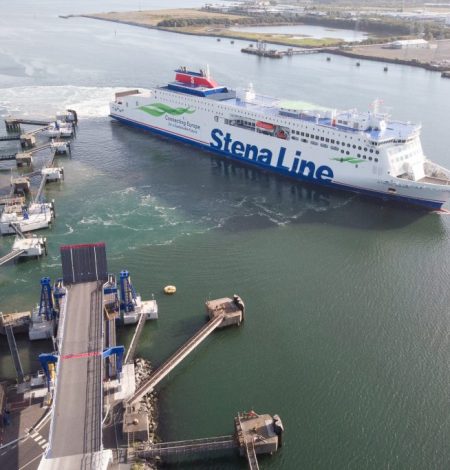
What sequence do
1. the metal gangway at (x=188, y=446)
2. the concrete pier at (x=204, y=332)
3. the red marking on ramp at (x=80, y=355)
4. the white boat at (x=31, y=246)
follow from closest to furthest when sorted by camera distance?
the metal gangway at (x=188, y=446)
the red marking on ramp at (x=80, y=355)
the concrete pier at (x=204, y=332)
the white boat at (x=31, y=246)

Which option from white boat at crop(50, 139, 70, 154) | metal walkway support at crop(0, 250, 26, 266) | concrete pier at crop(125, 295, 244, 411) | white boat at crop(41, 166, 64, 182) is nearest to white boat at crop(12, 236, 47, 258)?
metal walkway support at crop(0, 250, 26, 266)

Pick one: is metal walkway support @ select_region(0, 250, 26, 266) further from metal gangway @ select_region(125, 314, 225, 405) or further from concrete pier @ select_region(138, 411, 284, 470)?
concrete pier @ select_region(138, 411, 284, 470)

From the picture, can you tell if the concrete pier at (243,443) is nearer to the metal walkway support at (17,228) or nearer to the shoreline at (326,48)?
the metal walkway support at (17,228)

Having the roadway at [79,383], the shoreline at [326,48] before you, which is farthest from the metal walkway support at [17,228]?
the shoreline at [326,48]

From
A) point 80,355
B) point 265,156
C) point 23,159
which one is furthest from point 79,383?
point 23,159

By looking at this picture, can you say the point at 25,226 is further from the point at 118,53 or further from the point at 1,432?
the point at 118,53

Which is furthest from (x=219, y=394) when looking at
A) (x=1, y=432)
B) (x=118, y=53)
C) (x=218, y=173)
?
(x=118, y=53)
